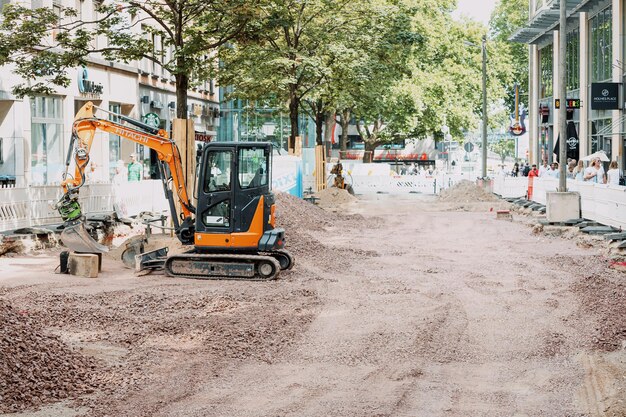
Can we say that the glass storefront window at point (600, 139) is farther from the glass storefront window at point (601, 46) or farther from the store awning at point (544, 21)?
the store awning at point (544, 21)

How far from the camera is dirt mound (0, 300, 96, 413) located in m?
9.20

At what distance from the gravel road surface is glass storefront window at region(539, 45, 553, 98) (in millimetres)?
36488

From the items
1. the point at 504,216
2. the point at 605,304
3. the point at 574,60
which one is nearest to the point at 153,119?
the point at 504,216

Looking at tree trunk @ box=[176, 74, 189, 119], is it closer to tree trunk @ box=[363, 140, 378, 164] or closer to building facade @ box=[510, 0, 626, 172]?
building facade @ box=[510, 0, 626, 172]

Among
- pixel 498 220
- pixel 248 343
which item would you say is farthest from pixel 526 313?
pixel 498 220

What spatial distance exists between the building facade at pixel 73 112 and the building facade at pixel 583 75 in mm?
14452

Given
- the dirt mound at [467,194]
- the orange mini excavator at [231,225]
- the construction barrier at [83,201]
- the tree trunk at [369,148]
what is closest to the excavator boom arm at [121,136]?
the orange mini excavator at [231,225]

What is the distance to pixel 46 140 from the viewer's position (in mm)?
34281

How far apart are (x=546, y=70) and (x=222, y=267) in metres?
43.2

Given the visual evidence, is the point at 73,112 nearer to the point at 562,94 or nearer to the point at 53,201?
the point at 53,201

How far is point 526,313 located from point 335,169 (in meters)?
34.7

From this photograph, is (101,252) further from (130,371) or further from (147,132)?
(130,371)

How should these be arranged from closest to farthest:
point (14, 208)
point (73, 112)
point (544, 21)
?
1. point (14, 208)
2. point (73, 112)
3. point (544, 21)

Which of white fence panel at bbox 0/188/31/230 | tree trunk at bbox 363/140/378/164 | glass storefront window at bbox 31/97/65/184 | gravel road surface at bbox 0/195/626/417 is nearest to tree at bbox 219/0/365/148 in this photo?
glass storefront window at bbox 31/97/65/184
